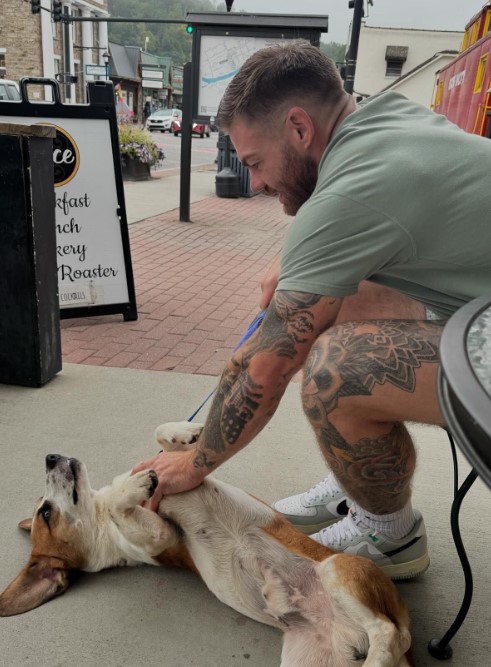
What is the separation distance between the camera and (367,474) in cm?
208

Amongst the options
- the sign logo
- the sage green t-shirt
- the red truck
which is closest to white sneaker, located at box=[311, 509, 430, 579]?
the sage green t-shirt

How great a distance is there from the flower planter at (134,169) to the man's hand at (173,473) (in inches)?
512

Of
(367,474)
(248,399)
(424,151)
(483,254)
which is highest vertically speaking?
(424,151)

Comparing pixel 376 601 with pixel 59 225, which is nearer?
pixel 376 601

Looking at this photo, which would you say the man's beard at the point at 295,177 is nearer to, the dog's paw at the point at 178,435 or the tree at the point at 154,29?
the dog's paw at the point at 178,435

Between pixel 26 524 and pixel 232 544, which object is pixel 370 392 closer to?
pixel 232 544

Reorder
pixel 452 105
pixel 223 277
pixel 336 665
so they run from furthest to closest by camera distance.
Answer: pixel 452 105 → pixel 223 277 → pixel 336 665

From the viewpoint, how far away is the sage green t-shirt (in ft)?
5.81

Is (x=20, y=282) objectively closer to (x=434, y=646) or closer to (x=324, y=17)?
(x=434, y=646)

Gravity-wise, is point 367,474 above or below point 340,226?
below

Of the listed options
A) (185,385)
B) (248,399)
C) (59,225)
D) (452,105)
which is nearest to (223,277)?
(59,225)

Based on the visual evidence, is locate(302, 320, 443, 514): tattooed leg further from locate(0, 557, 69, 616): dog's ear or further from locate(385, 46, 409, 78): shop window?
locate(385, 46, 409, 78): shop window

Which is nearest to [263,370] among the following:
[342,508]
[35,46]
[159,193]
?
[342,508]

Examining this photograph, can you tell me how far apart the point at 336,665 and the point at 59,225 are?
12.8 ft
